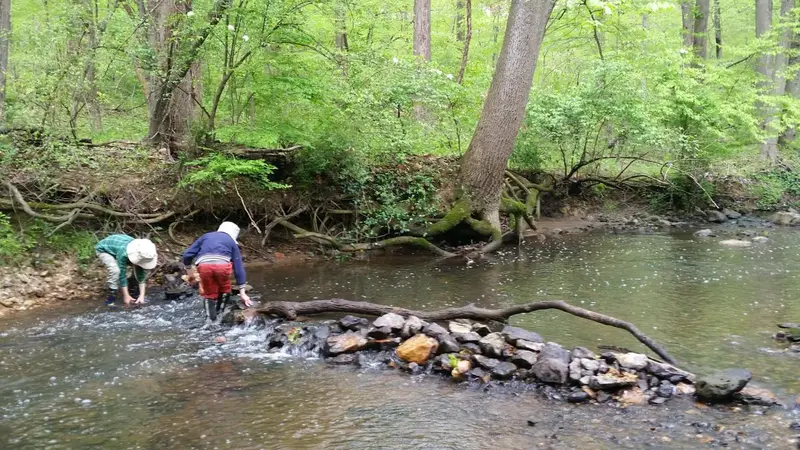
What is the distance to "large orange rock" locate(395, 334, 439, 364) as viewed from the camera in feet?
22.2

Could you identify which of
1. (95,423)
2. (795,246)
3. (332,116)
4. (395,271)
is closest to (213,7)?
(332,116)

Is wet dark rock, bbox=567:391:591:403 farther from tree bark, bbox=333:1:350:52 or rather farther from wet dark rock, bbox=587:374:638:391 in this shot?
tree bark, bbox=333:1:350:52

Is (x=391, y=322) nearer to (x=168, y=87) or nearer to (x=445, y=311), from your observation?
(x=445, y=311)

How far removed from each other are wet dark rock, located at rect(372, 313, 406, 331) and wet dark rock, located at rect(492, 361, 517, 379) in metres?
1.48

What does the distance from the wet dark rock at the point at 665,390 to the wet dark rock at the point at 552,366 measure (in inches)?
35.6

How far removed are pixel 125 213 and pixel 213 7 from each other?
167 inches

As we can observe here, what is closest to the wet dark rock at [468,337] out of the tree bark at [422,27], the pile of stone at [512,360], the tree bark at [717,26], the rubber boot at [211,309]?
the pile of stone at [512,360]

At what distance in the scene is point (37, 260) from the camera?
384 inches

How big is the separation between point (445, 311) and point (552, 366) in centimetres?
215

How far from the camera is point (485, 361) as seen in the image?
653 cm

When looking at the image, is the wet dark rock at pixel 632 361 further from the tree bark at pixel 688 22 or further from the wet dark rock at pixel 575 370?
the tree bark at pixel 688 22

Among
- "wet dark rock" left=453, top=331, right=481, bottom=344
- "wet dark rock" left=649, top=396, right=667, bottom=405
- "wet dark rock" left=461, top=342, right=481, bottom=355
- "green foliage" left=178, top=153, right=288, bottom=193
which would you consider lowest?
"wet dark rock" left=649, top=396, right=667, bottom=405

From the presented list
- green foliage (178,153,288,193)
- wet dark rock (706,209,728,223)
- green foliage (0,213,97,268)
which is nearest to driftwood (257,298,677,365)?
green foliage (178,153,288,193)

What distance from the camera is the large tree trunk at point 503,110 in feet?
44.2
